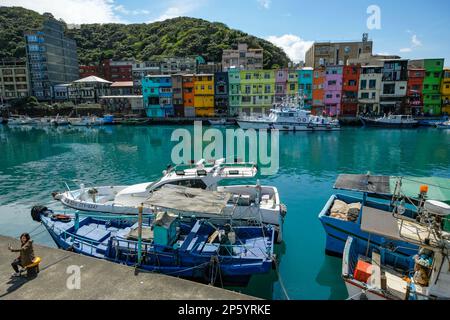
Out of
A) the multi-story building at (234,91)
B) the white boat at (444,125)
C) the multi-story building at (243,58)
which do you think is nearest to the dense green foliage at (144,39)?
the multi-story building at (243,58)

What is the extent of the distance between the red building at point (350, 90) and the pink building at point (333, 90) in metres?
1.03

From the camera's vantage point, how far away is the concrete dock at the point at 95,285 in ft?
25.3

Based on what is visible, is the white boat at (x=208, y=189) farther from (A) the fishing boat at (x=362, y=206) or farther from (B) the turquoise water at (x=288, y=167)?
(A) the fishing boat at (x=362, y=206)

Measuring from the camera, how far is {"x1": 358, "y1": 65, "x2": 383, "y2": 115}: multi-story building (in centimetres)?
7181

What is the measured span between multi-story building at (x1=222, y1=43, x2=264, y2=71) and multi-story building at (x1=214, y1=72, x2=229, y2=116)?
12.8 meters

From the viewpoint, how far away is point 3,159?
37156mm

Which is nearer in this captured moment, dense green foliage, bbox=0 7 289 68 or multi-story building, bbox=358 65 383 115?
multi-story building, bbox=358 65 383 115

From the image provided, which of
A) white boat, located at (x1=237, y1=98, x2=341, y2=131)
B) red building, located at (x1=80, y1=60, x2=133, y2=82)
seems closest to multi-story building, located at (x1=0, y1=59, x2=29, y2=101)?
red building, located at (x1=80, y1=60, x2=133, y2=82)

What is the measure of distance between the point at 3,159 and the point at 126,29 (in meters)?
112

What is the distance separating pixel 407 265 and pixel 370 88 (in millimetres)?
72565

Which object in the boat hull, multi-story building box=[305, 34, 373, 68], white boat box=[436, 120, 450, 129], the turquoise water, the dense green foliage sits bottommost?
the turquoise water

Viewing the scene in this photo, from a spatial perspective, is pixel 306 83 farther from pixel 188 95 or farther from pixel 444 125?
pixel 444 125

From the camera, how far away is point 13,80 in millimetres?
95062

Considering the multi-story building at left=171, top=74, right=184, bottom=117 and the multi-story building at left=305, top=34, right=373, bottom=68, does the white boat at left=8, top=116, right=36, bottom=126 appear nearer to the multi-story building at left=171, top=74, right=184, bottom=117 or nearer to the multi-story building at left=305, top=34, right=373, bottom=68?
the multi-story building at left=171, top=74, right=184, bottom=117
